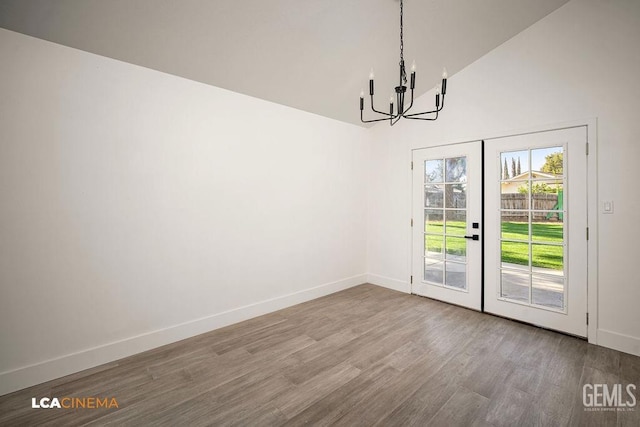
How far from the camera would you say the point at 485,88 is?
3510mm

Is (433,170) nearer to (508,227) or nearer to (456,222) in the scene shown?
(456,222)

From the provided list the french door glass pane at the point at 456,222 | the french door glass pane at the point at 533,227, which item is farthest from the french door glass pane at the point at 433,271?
the french door glass pane at the point at 533,227

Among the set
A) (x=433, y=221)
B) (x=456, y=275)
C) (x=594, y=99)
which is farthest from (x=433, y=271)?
(x=594, y=99)

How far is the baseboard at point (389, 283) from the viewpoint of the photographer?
14.2 feet

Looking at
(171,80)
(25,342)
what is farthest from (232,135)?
(25,342)

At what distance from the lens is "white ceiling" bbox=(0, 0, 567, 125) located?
2.14m

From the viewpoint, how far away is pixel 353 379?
88.2 inches

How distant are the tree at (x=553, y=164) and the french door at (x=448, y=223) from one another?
25.4 inches

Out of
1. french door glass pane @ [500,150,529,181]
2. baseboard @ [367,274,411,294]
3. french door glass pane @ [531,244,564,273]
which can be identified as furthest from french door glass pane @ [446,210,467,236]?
baseboard @ [367,274,411,294]

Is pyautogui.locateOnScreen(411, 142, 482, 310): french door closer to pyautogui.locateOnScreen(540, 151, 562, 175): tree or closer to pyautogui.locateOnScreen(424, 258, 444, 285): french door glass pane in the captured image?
pyautogui.locateOnScreen(424, 258, 444, 285): french door glass pane

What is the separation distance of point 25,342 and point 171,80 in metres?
2.46

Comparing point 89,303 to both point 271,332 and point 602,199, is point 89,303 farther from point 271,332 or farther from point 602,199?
point 602,199

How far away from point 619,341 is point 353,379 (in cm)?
254

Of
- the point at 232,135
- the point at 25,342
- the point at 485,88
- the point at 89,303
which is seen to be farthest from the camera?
the point at 485,88
